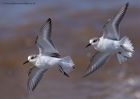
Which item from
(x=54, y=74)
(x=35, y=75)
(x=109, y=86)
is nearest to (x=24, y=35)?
(x=54, y=74)

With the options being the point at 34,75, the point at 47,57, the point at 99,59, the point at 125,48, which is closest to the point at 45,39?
the point at 47,57

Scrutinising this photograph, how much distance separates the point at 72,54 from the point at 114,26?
2350mm

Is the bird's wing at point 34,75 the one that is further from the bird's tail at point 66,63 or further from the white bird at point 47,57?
the bird's tail at point 66,63

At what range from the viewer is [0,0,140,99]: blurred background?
308 inches

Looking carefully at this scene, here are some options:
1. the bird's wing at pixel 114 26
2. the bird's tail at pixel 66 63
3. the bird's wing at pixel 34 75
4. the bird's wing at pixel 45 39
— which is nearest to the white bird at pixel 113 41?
the bird's wing at pixel 114 26

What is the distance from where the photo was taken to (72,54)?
8516 mm

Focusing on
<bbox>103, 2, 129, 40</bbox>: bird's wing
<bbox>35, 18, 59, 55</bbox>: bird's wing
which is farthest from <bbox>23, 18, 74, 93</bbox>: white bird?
<bbox>103, 2, 129, 40</bbox>: bird's wing

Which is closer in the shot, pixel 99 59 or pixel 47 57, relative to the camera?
pixel 47 57

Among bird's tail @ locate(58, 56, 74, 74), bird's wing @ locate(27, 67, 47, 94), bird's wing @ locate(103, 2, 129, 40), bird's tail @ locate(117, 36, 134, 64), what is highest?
bird's wing @ locate(103, 2, 129, 40)

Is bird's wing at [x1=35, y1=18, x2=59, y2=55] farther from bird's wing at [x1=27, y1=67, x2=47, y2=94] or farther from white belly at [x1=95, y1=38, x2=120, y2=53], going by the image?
white belly at [x1=95, y1=38, x2=120, y2=53]

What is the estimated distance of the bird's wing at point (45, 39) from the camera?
243 inches

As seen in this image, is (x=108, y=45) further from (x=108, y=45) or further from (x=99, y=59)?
(x=99, y=59)

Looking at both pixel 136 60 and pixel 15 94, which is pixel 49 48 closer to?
pixel 15 94

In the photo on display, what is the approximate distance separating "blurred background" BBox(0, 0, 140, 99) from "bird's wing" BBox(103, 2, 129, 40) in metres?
1.19
